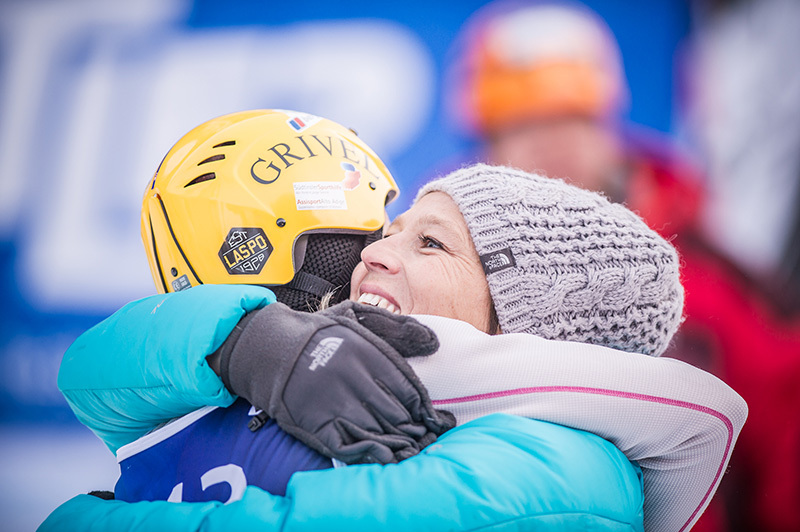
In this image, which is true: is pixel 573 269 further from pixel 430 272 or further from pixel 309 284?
pixel 309 284

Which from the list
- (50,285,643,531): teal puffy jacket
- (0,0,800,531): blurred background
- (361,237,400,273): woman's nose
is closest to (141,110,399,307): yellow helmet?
(361,237,400,273): woman's nose

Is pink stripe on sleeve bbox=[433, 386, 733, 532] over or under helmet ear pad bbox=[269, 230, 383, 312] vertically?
under

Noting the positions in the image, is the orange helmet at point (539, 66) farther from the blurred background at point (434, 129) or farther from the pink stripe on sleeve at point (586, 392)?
the pink stripe on sleeve at point (586, 392)

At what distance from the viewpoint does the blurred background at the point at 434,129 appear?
2.79m

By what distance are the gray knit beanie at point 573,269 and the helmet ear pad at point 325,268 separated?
29 cm

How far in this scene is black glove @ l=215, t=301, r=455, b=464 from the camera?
87cm

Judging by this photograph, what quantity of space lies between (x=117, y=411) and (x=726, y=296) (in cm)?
256

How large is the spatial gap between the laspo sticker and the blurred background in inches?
72.6

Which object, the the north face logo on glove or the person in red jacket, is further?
the person in red jacket

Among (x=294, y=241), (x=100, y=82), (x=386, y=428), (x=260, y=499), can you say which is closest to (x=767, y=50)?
(x=294, y=241)

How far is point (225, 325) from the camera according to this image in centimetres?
93

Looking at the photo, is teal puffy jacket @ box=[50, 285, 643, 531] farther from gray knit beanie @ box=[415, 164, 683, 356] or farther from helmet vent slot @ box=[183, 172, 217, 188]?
→ helmet vent slot @ box=[183, 172, 217, 188]

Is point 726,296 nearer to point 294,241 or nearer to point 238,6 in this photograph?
point 294,241

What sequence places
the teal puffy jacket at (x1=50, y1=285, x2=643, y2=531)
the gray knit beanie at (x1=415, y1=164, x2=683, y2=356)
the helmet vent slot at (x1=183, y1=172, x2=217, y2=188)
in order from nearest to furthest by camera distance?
the teal puffy jacket at (x1=50, y1=285, x2=643, y2=531) → the gray knit beanie at (x1=415, y1=164, x2=683, y2=356) → the helmet vent slot at (x1=183, y1=172, x2=217, y2=188)
